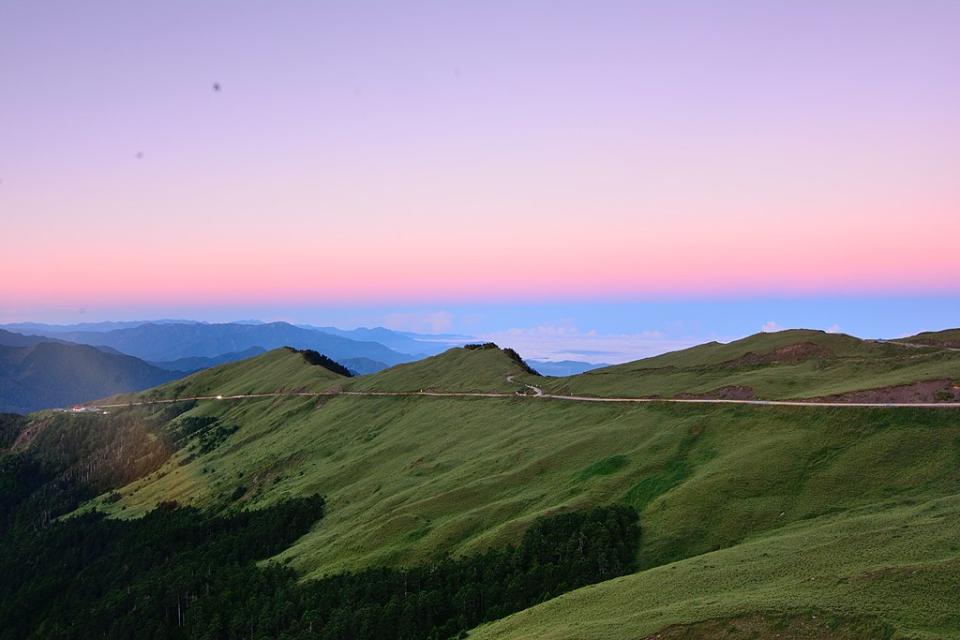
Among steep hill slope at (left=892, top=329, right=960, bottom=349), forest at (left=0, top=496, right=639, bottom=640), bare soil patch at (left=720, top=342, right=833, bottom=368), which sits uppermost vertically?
steep hill slope at (left=892, top=329, right=960, bottom=349)

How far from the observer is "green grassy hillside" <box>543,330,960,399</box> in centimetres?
10981

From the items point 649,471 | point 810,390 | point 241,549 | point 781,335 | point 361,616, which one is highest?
point 781,335

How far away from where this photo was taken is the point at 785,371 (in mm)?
134000

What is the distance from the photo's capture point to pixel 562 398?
522 feet

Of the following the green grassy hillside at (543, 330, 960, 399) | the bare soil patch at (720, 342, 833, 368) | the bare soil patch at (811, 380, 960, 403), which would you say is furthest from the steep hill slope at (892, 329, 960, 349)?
the bare soil patch at (811, 380, 960, 403)

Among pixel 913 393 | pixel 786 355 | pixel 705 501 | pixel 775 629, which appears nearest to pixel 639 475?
pixel 705 501

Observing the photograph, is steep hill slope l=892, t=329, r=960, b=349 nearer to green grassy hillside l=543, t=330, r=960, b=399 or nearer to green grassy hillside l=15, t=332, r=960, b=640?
green grassy hillside l=543, t=330, r=960, b=399

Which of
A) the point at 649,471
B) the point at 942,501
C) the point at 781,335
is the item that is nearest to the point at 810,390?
the point at 649,471

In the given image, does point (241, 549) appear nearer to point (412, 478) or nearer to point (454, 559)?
point (412, 478)

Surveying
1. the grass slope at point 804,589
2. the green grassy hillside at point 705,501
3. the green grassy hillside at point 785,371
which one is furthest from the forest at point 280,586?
the green grassy hillside at point 785,371

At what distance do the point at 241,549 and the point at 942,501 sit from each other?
14367 cm

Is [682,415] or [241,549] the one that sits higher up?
[682,415]

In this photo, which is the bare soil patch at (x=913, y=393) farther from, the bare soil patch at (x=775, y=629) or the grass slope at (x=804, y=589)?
the bare soil patch at (x=775, y=629)

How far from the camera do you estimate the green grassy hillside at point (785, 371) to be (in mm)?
109812
